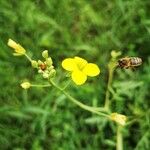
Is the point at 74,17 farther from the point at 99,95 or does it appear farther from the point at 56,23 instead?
the point at 99,95

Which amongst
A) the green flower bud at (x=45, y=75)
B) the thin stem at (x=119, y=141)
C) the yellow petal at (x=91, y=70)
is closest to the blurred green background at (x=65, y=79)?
the thin stem at (x=119, y=141)

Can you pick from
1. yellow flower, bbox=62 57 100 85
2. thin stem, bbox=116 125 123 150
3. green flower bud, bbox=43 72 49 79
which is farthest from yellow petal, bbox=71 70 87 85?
thin stem, bbox=116 125 123 150

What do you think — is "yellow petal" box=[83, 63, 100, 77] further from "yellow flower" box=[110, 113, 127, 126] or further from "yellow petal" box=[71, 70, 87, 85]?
"yellow flower" box=[110, 113, 127, 126]

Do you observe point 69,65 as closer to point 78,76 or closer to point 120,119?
point 78,76

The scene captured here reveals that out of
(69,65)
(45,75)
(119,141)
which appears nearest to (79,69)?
(69,65)

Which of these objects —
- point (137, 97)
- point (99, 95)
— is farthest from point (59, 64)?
point (137, 97)
